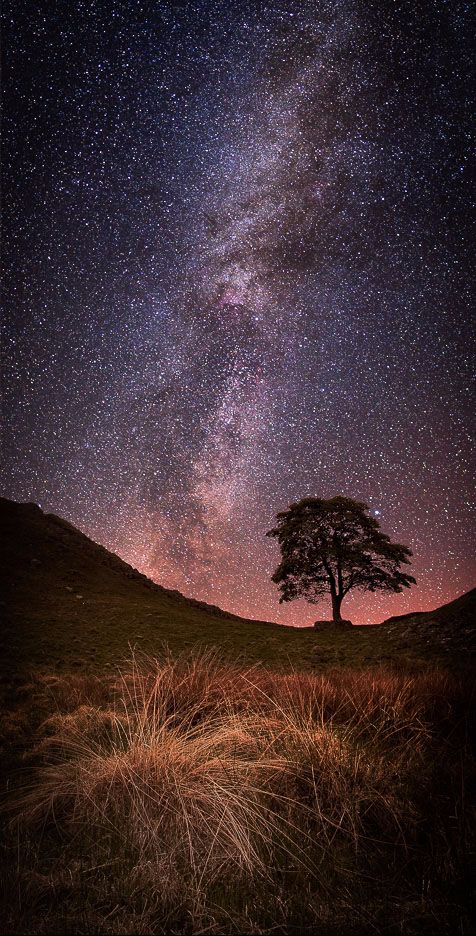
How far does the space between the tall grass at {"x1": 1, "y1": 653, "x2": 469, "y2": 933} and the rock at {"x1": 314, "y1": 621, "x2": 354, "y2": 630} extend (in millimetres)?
18345

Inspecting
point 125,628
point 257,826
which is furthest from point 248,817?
point 125,628

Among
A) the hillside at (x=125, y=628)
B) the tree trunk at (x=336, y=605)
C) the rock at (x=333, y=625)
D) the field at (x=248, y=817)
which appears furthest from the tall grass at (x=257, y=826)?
the tree trunk at (x=336, y=605)

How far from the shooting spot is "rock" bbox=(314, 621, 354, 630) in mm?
21219

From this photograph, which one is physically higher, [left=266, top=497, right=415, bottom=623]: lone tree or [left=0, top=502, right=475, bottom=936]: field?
[left=266, top=497, right=415, bottom=623]: lone tree

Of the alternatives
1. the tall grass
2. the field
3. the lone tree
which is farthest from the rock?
the tall grass

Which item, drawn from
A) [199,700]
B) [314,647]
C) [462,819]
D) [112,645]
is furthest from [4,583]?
[462,819]

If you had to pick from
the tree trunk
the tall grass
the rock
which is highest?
the tree trunk

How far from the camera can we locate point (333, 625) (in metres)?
21.7

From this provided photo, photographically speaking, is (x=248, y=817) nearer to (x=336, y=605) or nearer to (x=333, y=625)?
(x=333, y=625)

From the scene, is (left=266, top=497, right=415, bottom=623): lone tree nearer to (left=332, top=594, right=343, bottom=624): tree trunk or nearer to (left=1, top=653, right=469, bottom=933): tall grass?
(left=332, top=594, right=343, bottom=624): tree trunk

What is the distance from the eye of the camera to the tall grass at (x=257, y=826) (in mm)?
1680

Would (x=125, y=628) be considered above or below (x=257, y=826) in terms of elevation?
below

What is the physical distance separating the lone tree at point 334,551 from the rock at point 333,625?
0.76 metres

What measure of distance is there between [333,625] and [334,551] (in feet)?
12.6
